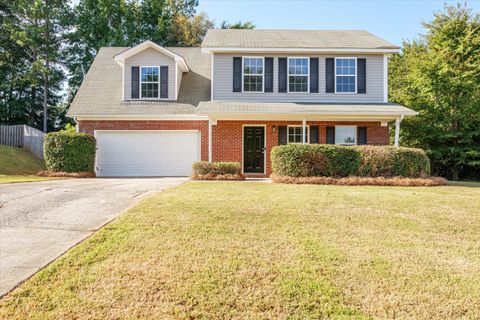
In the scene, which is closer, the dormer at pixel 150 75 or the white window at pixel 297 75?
the white window at pixel 297 75

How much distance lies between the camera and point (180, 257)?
4.17m

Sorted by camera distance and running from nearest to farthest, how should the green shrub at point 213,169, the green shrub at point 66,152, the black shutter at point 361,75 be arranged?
1. the green shrub at point 213,169
2. the green shrub at point 66,152
3. the black shutter at point 361,75

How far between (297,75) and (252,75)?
1955mm

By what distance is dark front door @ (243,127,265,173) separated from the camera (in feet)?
49.3

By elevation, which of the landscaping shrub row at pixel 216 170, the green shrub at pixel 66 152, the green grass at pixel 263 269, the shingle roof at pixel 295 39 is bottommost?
the green grass at pixel 263 269

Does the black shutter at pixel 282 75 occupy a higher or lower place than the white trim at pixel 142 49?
lower

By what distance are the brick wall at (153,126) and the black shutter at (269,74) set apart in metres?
3.13

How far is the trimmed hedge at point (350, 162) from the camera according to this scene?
11.2 metres

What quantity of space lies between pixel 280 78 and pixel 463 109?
9159mm

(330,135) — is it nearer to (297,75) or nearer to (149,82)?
(297,75)

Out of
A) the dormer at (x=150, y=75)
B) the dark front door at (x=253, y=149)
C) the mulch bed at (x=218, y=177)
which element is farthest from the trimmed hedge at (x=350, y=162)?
the dormer at (x=150, y=75)

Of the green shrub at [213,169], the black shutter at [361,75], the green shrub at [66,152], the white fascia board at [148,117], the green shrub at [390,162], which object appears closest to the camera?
the green shrub at [390,162]

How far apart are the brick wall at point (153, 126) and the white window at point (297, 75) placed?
13.6 feet

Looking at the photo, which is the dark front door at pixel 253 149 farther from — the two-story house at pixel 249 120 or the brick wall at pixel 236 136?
the brick wall at pixel 236 136
